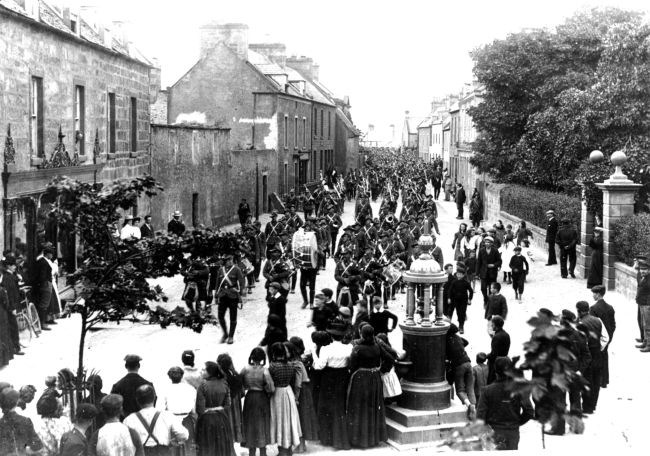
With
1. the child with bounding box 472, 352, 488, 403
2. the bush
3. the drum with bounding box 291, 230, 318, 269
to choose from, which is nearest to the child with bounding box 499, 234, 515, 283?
the bush

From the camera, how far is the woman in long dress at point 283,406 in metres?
Answer: 9.31

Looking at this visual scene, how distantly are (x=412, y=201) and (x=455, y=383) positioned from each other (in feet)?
63.9

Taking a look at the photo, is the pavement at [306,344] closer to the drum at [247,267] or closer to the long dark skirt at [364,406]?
the long dark skirt at [364,406]

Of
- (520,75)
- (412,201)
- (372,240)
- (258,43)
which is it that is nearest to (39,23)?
(372,240)

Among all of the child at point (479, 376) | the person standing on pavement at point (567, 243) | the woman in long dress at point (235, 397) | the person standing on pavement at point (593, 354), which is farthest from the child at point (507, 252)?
the woman in long dress at point (235, 397)

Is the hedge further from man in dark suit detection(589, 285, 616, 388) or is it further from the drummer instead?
man in dark suit detection(589, 285, 616, 388)

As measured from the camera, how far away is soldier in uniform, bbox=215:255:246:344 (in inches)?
559

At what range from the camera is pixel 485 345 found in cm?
1462

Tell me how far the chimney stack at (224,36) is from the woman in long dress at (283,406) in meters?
34.0

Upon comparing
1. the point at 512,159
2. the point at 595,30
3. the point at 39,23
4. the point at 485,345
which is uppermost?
the point at 595,30

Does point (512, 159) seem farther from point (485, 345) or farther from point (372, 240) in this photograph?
point (485, 345)

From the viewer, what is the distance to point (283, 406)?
935 cm

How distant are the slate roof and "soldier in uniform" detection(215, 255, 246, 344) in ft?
20.0

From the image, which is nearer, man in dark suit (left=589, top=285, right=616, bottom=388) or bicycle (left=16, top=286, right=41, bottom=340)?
man in dark suit (left=589, top=285, right=616, bottom=388)
